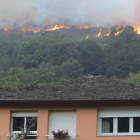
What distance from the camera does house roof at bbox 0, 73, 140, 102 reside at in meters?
23.6

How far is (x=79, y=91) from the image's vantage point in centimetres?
2517

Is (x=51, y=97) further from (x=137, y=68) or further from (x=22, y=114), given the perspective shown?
(x=137, y=68)

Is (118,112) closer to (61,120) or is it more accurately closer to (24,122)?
(61,120)

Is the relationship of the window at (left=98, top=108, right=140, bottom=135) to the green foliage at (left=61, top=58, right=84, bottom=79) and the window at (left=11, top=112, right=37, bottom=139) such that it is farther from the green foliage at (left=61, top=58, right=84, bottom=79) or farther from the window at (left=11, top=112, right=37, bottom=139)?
the green foliage at (left=61, top=58, right=84, bottom=79)

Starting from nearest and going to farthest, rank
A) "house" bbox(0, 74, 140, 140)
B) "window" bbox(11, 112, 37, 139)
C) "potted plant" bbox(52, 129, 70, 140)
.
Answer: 1. "house" bbox(0, 74, 140, 140)
2. "potted plant" bbox(52, 129, 70, 140)
3. "window" bbox(11, 112, 37, 139)

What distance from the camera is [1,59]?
196 metres

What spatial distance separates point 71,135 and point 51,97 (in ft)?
7.07

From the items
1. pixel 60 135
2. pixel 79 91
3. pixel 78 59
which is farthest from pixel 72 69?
pixel 60 135

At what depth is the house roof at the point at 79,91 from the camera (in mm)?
23578

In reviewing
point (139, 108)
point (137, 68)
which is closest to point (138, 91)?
point (139, 108)

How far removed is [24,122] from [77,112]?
9.85ft

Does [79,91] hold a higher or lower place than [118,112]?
higher

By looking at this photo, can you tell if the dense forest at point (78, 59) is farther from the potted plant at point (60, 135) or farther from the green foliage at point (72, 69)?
the potted plant at point (60, 135)

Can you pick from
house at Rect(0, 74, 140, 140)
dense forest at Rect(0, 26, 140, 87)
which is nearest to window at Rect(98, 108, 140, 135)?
house at Rect(0, 74, 140, 140)
